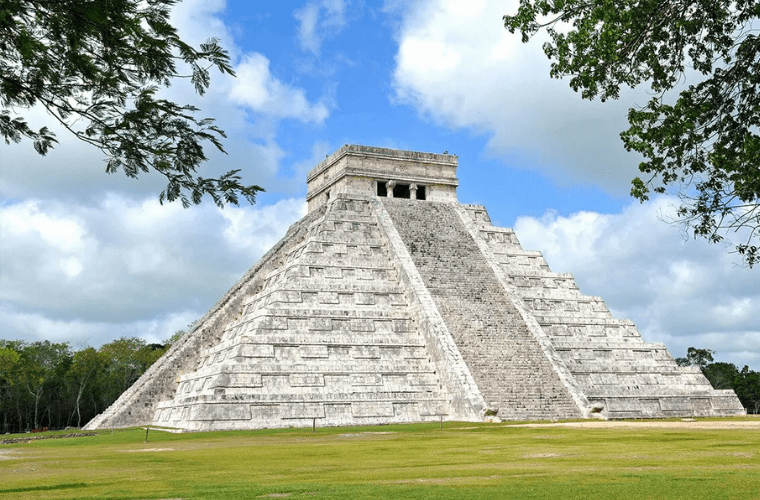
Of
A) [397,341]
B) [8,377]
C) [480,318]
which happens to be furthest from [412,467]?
[8,377]

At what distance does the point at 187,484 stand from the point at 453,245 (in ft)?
77.0

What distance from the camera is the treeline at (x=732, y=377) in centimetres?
5916

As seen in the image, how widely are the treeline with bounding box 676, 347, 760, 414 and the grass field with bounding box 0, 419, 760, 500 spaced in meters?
47.5

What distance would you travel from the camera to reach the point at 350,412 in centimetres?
2361

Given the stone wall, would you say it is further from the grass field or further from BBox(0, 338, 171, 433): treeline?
BBox(0, 338, 171, 433): treeline

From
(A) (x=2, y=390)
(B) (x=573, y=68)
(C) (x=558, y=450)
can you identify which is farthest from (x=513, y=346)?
(A) (x=2, y=390)

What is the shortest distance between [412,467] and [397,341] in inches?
625

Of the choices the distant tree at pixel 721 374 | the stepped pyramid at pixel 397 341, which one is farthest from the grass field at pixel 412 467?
the distant tree at pixel 721 374

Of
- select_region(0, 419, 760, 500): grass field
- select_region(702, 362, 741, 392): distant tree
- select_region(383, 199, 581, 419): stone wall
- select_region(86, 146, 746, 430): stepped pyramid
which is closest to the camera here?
select_region(0, 419, 760, 500): grass field

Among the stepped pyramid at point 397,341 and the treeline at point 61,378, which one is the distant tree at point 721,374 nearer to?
the stepped pyramid at point 397,341

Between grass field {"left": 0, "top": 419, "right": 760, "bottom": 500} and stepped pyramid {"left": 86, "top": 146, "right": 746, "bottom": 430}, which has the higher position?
stepped pyramid {"left": 86, "top": 146, "right": 746, "bottom": 430}

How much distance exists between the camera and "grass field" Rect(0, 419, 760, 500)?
7902 mm

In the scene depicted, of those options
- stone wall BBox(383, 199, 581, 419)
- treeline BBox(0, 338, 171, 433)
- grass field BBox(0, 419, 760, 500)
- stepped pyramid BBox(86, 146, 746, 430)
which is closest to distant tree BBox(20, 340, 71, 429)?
treeline BBox(0, 338, 171, 433)

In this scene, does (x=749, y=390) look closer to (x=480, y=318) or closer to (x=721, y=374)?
(x=721, y=374)
